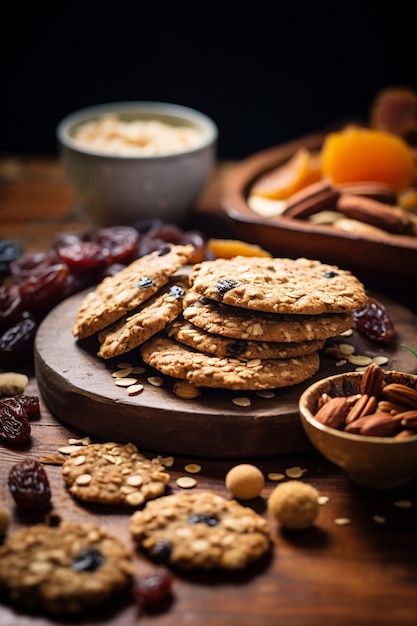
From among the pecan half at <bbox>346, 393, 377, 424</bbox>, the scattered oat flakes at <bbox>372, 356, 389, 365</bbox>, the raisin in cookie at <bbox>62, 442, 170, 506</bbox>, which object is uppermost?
the pecan half at <bbox>346, 393, 377, 424</bbox>

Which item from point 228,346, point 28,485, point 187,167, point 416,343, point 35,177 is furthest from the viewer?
point 35,177

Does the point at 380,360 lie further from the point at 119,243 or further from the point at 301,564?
the point at 119,243

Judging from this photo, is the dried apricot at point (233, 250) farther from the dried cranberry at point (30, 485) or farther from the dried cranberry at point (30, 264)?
the dried cranberry at point (30, 485)

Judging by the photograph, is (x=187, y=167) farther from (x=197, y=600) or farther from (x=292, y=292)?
(x=197, y=600)

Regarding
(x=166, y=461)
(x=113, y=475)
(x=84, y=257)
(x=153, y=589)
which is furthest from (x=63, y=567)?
(x=84, y=257)

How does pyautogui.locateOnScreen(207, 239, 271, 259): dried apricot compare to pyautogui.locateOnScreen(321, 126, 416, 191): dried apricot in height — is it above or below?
below

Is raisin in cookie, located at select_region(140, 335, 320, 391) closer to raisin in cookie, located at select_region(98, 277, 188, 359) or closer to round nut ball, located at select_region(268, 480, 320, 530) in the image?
raisin in cookie, located at select_region(98, 277, 188, 359)

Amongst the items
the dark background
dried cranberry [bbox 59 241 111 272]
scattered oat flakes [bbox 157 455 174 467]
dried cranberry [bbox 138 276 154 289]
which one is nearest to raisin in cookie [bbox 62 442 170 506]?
scattered oat flakes [bbox 157 455 174 467]

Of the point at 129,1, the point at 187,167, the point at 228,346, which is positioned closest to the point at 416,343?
the point at 228,346
